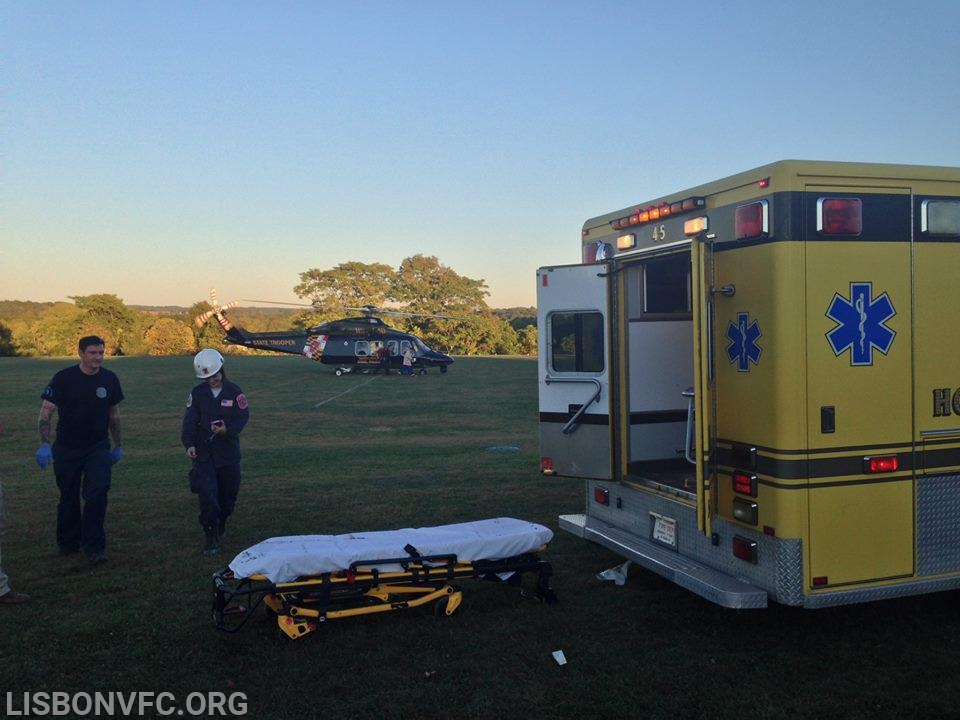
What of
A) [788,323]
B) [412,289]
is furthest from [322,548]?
[412,289]

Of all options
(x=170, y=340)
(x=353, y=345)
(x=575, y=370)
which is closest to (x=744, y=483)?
(x=575, y=370)

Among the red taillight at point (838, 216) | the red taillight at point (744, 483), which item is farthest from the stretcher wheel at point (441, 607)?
the red taillight at point (838, 216)

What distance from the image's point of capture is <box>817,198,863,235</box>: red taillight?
185 inches

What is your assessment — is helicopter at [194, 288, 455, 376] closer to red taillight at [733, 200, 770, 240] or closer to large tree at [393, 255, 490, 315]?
red taillight at [733, 200, 770, 240]

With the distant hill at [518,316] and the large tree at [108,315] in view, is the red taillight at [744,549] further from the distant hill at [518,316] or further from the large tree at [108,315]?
the large tree at [108,315]

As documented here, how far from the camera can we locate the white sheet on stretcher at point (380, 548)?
5125mm

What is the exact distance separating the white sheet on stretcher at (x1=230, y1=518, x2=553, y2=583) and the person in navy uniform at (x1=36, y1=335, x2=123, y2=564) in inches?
82.4

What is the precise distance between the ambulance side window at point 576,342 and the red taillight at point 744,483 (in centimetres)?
151

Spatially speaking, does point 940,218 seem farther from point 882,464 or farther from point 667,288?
point 667,288

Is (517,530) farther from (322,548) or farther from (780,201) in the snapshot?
(780,201)

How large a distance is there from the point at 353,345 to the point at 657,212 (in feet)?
111

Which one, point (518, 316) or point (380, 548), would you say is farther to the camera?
point (518, 316)

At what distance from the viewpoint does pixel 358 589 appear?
17.2 ft

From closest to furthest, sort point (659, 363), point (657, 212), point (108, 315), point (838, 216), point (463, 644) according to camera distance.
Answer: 1. point (838, 216)
2. point (463, 644)
3. point (657, 212)
4. point (659, 363)
5. point (108, 315)
